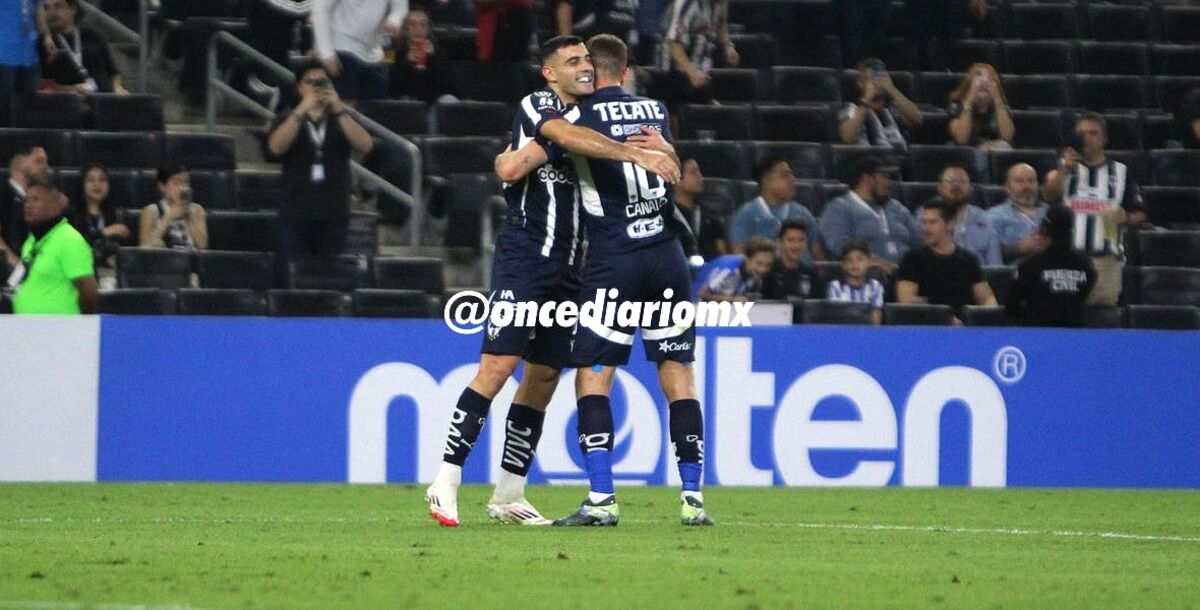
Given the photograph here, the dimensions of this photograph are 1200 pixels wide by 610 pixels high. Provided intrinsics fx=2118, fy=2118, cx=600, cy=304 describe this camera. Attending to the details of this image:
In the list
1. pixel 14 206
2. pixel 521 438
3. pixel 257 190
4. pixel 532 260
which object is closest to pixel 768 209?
pixel 257 190

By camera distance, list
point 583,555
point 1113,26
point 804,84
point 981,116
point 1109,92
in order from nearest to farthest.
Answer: point 583,555
point 981,116
point 804,84
point 1109,92
point 1113,26

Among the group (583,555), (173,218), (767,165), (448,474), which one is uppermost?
(767,165)

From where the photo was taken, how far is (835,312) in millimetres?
14922

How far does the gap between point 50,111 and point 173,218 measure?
195cm

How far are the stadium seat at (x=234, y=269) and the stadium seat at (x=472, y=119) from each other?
8.87 feet

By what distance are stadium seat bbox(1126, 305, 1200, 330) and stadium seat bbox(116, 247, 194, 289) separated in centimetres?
717

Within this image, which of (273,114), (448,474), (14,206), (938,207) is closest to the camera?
(448,474)

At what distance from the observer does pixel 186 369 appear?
13.6m

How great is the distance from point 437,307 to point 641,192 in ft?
18.9

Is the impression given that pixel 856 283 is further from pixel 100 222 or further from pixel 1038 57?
pixel 1038 57

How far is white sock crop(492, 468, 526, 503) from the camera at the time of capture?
984 cm

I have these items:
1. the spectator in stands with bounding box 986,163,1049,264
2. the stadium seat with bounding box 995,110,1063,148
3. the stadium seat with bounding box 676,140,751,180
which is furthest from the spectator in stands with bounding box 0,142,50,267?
the stadium seat with bounding box 995,110,1063,148

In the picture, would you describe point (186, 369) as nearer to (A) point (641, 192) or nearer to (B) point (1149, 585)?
(A) point (641, 192)

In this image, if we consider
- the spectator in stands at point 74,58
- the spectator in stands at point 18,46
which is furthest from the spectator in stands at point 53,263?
the spectator in stands at point 74,58
